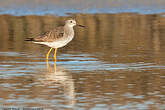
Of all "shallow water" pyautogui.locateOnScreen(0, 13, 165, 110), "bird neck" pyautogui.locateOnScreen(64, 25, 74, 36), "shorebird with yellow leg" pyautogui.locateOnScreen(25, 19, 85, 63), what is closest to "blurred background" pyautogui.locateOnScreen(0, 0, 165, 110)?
"shallow water" pyautogui.locateOnScreen(0, 13, 165, 110)

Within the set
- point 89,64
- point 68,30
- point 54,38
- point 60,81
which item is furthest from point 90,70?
point 68,30

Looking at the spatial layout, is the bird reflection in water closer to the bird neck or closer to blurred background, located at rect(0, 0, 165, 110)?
blurred background, located at rect(0, 0, 165, 110)

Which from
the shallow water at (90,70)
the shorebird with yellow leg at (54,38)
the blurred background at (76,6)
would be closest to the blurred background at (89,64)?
the shallow water at (90,70)

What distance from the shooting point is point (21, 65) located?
36.4 ft

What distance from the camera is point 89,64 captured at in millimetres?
11141

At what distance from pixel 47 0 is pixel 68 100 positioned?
16.2 meters

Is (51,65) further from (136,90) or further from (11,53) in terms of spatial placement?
(136,90)

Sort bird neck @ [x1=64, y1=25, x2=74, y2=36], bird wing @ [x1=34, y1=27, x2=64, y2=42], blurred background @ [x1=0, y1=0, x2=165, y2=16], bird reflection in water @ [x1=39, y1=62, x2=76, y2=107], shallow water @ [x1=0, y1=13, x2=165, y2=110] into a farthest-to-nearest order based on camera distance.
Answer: blurred background @ [x1=0, y1=0, x2=165, y2=16], bird neck @ [x1=64, y1=25, x2=74, y2=36], bird wing @ [x1=34, y1=27, x2=64, y2=42], bird reflection in water @ [x1=39, y1=62, x2=76, y2=107], shallow water @ [x1=0, y1=13, x2=165, y2=110]

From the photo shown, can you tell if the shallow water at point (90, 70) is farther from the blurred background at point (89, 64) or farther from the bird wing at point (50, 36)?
the bird wing at point (50, 36)

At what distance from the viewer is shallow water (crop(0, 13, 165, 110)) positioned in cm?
787

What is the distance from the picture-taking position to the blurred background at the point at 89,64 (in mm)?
7957

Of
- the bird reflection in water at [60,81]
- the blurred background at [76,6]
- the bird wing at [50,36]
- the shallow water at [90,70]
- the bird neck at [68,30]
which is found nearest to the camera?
the shallow water at [90,70]

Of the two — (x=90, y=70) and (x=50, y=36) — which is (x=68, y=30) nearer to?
(x=50, y=36)

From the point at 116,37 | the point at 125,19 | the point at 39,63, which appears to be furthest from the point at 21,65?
the point at 125,19
